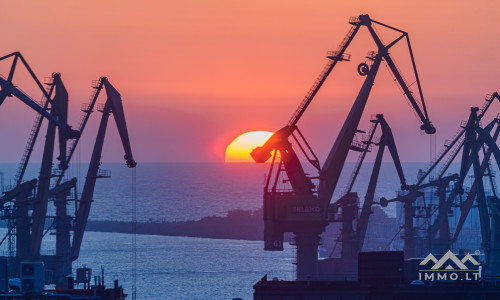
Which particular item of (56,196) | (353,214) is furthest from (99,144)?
(353,214)

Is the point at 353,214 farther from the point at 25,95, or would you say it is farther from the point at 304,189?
the point at 25,95

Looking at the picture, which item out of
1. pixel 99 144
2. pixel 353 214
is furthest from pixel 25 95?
pixel 353 214

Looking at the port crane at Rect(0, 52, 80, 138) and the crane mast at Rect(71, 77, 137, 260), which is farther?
the crane mast at Rect(71, 77, 137, 260)

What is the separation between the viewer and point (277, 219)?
427 feet

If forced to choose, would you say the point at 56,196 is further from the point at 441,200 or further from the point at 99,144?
the point at 441,200

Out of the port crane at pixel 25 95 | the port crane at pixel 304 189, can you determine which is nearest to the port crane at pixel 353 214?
the port crane at pixel 304 189

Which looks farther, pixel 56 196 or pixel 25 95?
pixel 56 196

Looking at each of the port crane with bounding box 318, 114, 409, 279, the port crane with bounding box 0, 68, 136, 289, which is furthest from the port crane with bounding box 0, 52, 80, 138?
the port crane with bounding box 318, 114, 409, 279

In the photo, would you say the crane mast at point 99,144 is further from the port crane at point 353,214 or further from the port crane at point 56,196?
the port crane at point 353,214

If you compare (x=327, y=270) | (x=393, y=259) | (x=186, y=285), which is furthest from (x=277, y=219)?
(x=186, y=285)

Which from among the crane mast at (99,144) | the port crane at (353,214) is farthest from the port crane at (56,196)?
the port crane at (353,214)

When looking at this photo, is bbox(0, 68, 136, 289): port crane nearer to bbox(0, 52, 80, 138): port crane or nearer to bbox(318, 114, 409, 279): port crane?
bbox(0, 52, 80, 138): port crane

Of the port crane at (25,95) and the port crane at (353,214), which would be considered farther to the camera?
the port crane at (353,214)

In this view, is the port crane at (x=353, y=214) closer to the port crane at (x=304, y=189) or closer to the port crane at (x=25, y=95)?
the port crane at (x=304, y=189)
